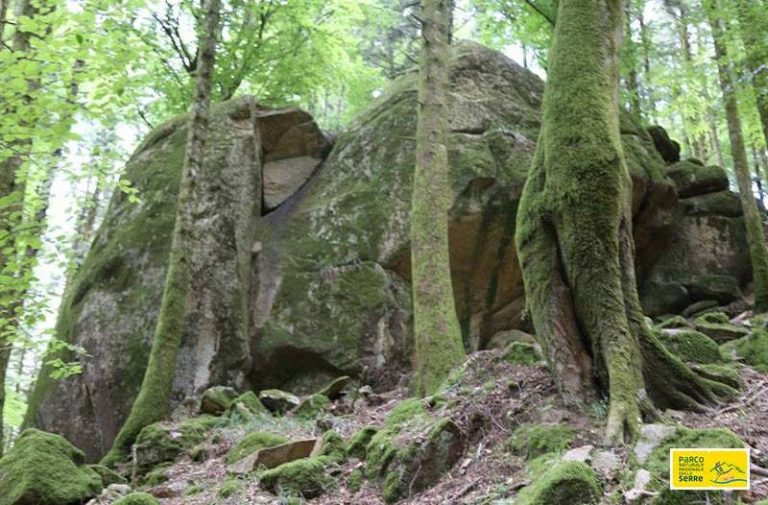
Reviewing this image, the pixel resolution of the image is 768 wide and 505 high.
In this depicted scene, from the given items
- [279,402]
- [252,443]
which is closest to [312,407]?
[279,402]

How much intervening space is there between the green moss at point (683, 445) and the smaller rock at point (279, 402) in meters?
6.15

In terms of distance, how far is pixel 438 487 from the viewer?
191 inches

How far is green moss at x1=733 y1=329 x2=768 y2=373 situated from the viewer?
6848 millimetres

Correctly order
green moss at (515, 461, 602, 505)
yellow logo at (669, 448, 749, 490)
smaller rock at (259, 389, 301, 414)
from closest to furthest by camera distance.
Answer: yellow logo at (669, 448, 749, 490) → green moss at (515, 461, 602, 505) → smaller rock at (259, 389, 301, 414)

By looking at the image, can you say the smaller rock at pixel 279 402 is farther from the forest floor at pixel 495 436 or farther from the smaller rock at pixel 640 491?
the smaller rock at pixel 640 491

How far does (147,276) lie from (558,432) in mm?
8471

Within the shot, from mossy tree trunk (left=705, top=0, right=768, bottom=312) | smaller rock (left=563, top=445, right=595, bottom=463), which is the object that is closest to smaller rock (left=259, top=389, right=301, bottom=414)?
smaller rock (left=563, top=445, right=595, bottom=463)

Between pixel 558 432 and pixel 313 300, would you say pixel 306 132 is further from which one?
pixel 558 432

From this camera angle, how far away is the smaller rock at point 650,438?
3.82 meters

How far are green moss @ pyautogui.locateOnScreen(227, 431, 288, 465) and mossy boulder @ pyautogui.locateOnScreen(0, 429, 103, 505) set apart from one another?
54.0 inches

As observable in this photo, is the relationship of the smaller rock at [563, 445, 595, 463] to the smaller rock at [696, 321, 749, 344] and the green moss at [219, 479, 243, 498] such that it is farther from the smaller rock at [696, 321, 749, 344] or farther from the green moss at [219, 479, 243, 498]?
the smaller rock at [696, 321, 749, 344]

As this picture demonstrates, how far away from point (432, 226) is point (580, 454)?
15.3 ft

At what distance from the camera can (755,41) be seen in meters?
10.1

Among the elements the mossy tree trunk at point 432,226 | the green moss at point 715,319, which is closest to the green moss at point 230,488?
the mossy tree trunk at point 432,226
